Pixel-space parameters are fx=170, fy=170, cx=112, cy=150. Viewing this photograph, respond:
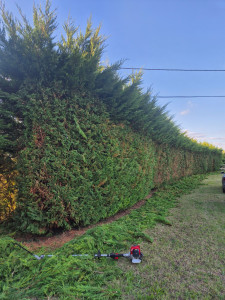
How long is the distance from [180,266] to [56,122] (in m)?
3.29

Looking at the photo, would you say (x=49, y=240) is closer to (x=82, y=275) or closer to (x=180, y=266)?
(x=82, y=275)

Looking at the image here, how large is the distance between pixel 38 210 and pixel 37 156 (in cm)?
105

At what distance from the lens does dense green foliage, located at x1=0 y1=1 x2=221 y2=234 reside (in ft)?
10.8

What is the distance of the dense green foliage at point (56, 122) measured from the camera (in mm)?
3281

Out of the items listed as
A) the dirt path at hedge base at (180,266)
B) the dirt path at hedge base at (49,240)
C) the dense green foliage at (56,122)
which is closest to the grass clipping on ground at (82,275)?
the dirt path at hedge base at (180,266)

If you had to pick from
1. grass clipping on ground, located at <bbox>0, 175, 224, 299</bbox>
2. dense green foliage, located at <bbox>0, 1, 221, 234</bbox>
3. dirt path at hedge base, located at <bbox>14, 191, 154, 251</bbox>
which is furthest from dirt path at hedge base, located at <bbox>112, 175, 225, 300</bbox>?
dense green foliage, located at <bbox>0, 1, 221, 234</bbox>

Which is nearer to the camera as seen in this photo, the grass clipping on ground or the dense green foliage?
the grass clipping on ground

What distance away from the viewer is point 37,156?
3.35 meters

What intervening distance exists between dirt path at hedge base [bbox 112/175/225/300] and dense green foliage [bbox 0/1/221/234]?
165 cm

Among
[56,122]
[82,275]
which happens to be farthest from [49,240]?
[56,122]

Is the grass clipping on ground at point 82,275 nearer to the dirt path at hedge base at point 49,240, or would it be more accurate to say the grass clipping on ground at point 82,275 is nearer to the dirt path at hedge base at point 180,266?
the dirt path at hedge base at point 180,266

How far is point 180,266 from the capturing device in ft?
8.14

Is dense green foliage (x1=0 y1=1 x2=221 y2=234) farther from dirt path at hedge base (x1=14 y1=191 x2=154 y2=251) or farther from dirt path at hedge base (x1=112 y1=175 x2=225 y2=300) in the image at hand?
dirt path at hedge base (x1=112 y1=175 x2=225 y2=300)

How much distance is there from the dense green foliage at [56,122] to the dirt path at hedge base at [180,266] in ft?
5.40
